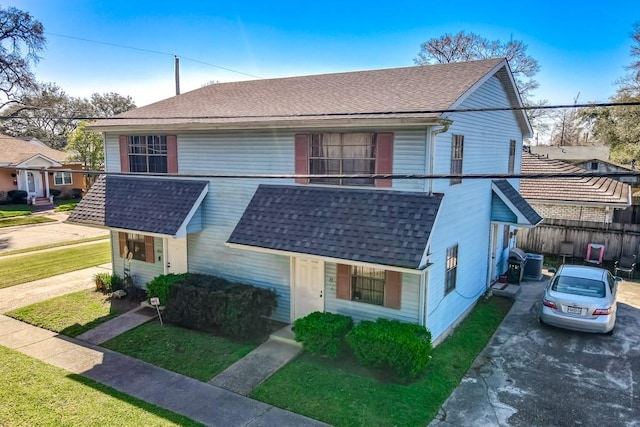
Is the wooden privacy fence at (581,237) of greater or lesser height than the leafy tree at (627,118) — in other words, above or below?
below

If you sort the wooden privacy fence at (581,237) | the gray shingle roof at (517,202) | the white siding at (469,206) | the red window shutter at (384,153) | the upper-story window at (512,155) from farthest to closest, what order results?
1. the wooden privacy fence at (581,237)
2. the upper-story window at (512,155)
3. the gray shingle roof at (517,202)
4. the white siding at (469,206)
5. the red window shutter at (384,153)

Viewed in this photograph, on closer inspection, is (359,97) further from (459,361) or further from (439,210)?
(459,361)

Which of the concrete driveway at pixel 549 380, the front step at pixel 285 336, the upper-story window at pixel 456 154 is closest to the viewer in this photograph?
the concrete driveway at pixel 549 380

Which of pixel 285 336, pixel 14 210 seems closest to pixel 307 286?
pixel 285 336

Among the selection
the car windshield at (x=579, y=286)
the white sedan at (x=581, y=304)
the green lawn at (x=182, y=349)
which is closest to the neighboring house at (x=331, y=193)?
the green lawn at (x=182, y=349)

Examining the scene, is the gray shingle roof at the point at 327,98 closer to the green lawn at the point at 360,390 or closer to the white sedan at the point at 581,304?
the green lawn at the point at 360,390

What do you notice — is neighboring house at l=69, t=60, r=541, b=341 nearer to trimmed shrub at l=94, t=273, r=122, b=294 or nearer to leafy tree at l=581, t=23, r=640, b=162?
trimmed shrub at l=94, t=273, r=122, b=294

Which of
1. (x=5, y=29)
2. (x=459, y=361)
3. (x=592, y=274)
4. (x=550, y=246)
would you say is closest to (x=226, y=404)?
(x=459, y=361)

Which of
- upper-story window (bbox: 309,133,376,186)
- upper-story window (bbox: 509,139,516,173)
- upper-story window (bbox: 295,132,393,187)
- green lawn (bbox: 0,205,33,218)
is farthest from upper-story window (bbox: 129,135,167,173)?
green lawn (bbox: 0,205,33,218)
